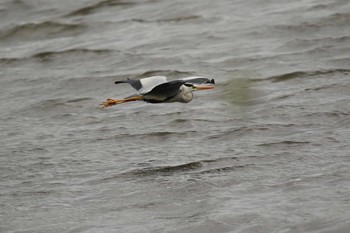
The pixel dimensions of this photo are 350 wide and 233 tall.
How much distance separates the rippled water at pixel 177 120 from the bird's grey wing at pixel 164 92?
69 centimetres

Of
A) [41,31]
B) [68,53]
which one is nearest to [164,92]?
[68,53]

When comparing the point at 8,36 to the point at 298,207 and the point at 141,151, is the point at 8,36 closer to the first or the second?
the point at 141,151

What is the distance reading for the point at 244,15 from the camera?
17062 mm

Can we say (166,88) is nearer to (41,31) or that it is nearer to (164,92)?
(164,92)

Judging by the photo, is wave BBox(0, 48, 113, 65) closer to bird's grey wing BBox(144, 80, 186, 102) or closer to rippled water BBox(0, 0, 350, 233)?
rippled water BBox(0, 0, 350, 233)

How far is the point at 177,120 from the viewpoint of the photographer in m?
12.7

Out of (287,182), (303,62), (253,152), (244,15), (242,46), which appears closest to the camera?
(287,182)

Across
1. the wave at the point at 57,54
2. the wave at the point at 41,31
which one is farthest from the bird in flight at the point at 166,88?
Answer: the wave at the point at 41,31

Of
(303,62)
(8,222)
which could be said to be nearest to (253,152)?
(8,222)

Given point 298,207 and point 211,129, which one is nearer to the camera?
point 298,207

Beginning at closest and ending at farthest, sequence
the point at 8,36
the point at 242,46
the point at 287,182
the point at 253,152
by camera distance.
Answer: the point at 287,182
the point at 253,152
the point at 242,46
the point at 8,36

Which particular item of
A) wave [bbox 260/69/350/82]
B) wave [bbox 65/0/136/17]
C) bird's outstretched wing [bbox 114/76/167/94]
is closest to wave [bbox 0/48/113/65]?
wave [bbox 65/0/136/17]

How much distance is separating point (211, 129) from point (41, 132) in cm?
215

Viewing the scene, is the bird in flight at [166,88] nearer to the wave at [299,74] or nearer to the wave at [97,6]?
the wave at [299,74]
